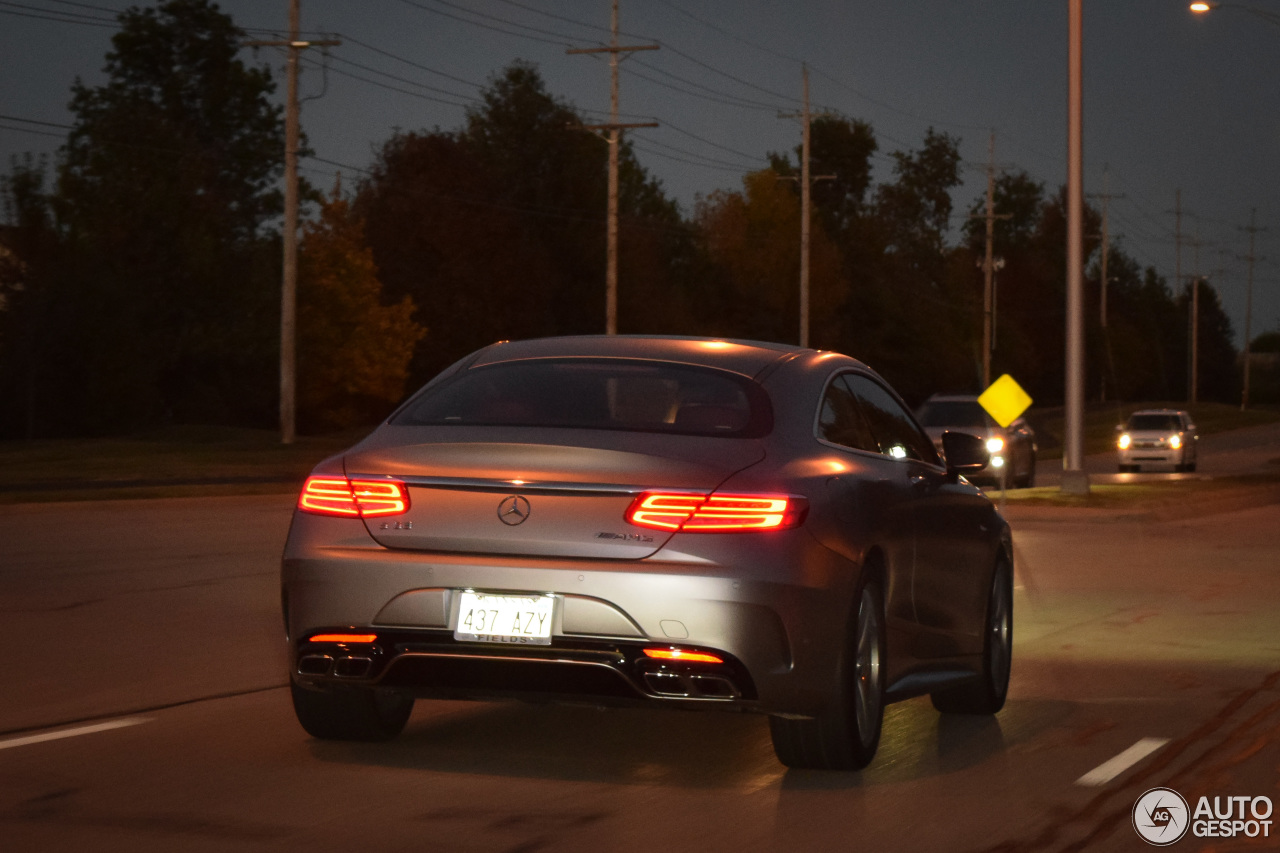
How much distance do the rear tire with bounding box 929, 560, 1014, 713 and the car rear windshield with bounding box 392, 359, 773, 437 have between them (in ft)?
7.21

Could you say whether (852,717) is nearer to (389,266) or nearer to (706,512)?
(706,512)

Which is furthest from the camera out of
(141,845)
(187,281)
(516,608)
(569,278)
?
(569,278)

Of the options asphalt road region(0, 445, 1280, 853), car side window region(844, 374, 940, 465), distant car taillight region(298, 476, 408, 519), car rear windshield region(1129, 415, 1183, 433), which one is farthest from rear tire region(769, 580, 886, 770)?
car rear windshield region(1129, 415, 1183, 433)

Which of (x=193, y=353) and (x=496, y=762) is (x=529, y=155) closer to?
(x=193, y=353)

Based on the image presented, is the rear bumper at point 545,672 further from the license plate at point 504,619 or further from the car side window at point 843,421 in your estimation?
the car side window at point 843,421

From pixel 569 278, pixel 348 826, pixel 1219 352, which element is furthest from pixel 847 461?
pixel 1219 352

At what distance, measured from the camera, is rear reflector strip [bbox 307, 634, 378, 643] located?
6930 millimetres

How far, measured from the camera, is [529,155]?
89562 mm

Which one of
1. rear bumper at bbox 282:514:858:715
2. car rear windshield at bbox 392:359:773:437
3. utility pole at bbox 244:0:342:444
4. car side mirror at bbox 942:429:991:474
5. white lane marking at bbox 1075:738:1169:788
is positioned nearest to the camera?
rear bumper at bbox 282:514:858:715

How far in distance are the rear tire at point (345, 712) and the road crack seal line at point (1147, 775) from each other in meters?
2.66

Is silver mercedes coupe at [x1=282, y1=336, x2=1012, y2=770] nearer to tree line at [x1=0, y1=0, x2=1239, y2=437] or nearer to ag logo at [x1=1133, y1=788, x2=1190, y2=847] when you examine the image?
ag logo at [x1=1133, y1=788, x2=1190, y2=847]

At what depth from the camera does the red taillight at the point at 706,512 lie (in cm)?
670

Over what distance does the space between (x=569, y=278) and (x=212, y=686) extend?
79.9 metres

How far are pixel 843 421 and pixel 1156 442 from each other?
45.7 meters
